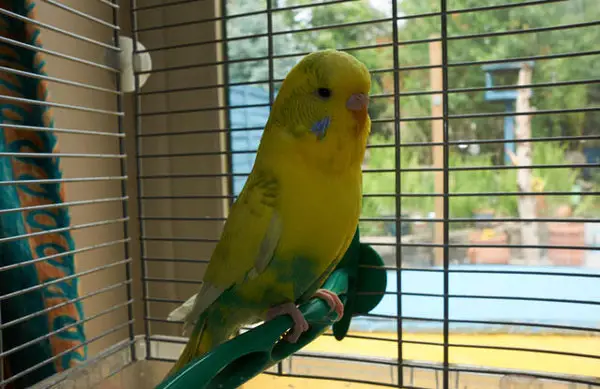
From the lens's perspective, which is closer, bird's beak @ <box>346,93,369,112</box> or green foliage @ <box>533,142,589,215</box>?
bird's beak @ <box>346,93,369,112</box>

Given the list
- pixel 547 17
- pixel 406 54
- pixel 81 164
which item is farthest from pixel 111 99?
pixel 547 17

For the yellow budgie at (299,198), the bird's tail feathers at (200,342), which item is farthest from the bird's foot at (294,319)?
the bird's tail feathers at (200,342)

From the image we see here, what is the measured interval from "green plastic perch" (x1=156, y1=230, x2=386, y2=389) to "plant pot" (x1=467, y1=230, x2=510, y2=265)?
36 centimetres

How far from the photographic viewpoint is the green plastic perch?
1.70 ft

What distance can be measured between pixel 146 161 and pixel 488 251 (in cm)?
87

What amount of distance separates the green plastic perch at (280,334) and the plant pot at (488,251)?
36 centimetres

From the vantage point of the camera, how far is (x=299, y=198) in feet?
2.31

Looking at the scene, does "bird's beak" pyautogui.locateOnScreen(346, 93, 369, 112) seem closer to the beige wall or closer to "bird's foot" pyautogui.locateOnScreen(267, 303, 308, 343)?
"bird's foot" pyautogui.locateOnScreen(267, 303, 308, 343)

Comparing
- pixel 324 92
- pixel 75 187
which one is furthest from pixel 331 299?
pixel 75 187

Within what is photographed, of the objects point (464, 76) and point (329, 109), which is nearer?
point (329, 109)

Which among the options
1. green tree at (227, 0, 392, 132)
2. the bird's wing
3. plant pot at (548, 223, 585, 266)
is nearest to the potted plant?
plant pot at (548, 223, 585, 266)

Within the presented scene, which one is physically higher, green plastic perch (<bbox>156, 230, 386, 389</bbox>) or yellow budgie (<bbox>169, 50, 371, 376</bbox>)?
yellow budgie (<bbox>169, 50, 371, 376</bbox>)

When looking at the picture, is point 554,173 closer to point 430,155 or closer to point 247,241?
point 430,155

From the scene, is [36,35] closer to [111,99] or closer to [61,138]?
[61,138]
